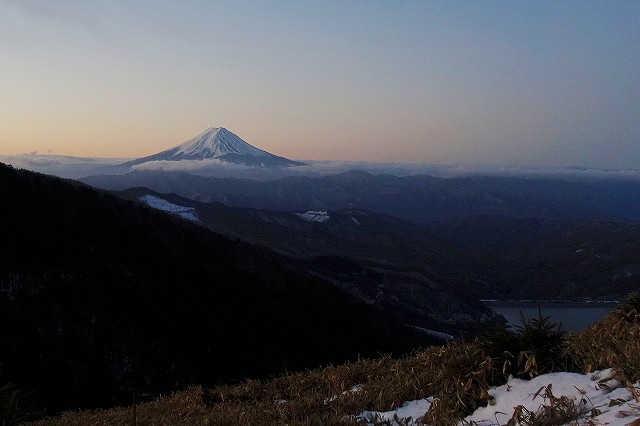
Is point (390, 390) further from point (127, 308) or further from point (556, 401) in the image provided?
point (127, 308)

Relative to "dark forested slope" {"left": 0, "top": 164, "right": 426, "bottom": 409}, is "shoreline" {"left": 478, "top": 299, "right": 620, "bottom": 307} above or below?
below

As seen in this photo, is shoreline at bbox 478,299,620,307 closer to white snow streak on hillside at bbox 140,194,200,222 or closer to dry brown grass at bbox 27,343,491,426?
white snow streak on hillside at bbox 140,194,200,222

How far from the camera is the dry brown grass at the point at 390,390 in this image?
5059 millimetres

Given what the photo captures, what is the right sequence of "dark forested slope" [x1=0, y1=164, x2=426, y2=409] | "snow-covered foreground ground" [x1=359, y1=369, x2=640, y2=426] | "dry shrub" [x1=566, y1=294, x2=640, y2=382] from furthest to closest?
1. "dark forested slope" [x1=0, y1=164, x2=426, y2=409]
2. "dry shrub" [x1=566, y1=294, x2=640, y2=382]
3. "snow-covered foreground ground" [x1=359, y1=369, x2=640, y2=426]

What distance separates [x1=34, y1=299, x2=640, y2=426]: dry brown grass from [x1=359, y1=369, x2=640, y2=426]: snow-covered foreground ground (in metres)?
0.11

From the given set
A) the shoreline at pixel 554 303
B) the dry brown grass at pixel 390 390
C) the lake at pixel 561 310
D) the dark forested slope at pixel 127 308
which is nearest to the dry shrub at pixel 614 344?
the dry brown grass at pixel 390 390

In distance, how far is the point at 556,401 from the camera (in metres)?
4.50

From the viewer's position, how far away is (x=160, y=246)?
42156 millimetres

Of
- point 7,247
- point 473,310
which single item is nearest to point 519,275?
point 473,310

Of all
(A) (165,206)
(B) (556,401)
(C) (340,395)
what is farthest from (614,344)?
(A) (165,206)

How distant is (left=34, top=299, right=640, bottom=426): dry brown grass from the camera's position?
5059 millimetres

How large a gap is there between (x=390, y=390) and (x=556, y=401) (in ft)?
6.49

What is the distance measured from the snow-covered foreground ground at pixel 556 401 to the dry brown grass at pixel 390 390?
11cm

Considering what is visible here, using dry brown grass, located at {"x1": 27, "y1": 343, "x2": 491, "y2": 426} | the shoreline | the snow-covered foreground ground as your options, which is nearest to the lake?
the shoreline
